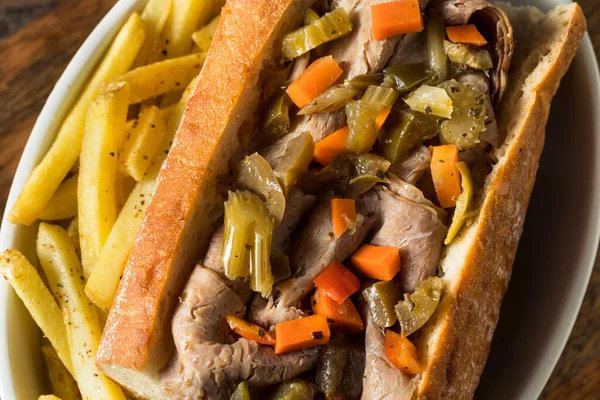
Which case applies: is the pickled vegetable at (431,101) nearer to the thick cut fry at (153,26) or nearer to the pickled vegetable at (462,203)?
the pickled vegetable at (462,203)

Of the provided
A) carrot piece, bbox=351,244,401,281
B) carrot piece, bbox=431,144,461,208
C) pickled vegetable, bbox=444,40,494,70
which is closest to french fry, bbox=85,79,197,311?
carrot piece, bbox=351,244,401,281

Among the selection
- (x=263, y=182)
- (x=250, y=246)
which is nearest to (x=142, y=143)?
(x=263, y=182)

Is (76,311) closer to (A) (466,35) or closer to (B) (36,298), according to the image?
(B) (36,298)

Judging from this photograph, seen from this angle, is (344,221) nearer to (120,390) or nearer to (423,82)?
(423,82)

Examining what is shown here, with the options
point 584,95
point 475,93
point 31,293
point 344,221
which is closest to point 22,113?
point 31,293

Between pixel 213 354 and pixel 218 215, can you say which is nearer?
pixel 213 354

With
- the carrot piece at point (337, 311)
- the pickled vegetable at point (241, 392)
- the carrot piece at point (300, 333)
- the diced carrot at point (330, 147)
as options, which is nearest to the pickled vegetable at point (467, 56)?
the diced carrot at point (330, 147)

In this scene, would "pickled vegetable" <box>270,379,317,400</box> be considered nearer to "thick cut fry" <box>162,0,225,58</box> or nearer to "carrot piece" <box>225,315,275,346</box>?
"carrot piece" <box>225,315,275,346</box>
